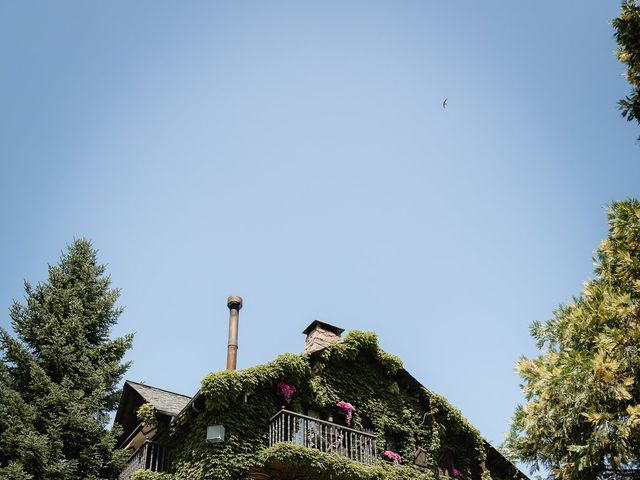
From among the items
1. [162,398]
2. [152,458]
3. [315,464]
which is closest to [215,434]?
[152,458]

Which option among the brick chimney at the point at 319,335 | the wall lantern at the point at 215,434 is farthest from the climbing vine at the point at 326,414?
the brick chimney at the point at 319,335

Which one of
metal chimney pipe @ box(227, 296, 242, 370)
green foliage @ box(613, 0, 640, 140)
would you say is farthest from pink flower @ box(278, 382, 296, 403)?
green foliage @ box(613, 0, 640, 140)

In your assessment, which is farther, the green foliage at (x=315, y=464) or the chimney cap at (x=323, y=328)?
the chimney cap at (x=323, y=328)

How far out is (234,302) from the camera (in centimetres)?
2364

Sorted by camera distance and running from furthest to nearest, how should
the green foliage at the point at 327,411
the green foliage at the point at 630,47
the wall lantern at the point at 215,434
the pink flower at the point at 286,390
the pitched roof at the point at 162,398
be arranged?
the pitched roof at the point at 162,398
the pink flower at the point at 286,390
the green foliage at the point at 327,411
the wall lantern at the point at 215,434
the green foliage at the point at 630,47

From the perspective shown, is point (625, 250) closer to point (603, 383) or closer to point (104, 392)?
point (603, 383)

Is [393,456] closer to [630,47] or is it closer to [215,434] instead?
[215,434]

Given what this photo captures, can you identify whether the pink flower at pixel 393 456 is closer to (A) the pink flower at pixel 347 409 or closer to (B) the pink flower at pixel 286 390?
(A) the pink flower at pixel 347 409

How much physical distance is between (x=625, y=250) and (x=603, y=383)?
295 centimetres

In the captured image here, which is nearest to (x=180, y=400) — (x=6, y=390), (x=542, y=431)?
(x=6, y=390)

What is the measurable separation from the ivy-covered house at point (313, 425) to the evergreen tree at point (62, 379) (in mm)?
1169

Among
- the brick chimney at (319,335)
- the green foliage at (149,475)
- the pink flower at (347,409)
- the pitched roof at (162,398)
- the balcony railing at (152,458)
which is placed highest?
the brick chimney at (319,335)

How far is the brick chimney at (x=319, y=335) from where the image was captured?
23.0 metres

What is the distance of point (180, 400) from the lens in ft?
78.0
